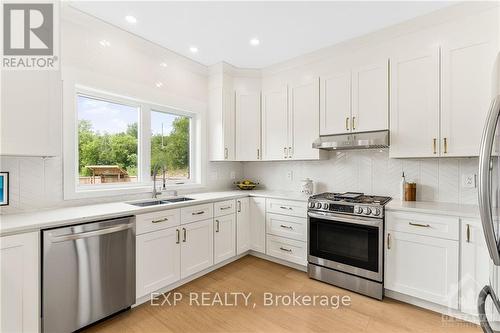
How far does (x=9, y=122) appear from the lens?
170 centimetres

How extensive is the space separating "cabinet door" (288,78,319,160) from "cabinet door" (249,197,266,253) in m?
0.80

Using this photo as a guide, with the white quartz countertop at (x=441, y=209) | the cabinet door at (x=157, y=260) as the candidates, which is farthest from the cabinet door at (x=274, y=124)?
the cabinet door at (x=157, y=260)

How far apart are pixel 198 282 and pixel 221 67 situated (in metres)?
2.83

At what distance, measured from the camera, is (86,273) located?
6.22 ft

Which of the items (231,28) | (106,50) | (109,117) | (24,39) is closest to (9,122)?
(24,39)

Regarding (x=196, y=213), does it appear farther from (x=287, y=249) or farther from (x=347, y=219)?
(x=347, y=219)

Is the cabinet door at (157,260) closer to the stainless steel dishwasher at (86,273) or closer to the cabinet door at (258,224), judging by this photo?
the stainless steel dishwasher at (86,273)

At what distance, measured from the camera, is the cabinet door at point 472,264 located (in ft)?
6.30

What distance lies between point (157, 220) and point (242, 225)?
4.26 feet

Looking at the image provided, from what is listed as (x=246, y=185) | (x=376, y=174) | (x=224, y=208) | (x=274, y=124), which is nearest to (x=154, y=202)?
(x=224, y=208)

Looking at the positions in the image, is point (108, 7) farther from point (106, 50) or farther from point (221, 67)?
point (221, 67)

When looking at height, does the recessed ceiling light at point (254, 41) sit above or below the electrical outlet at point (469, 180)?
above


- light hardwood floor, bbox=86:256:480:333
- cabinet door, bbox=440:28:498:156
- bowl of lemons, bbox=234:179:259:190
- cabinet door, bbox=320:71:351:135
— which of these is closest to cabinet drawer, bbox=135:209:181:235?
light hardwood floor, bbox=86:256:480:333

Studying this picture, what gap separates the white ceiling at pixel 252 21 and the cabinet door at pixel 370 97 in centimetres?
43
